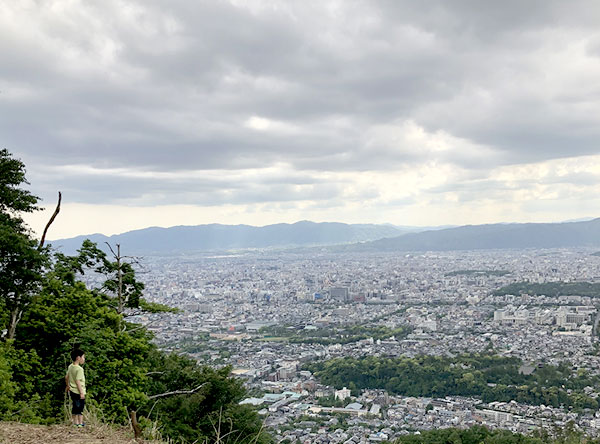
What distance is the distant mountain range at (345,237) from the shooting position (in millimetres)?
120188

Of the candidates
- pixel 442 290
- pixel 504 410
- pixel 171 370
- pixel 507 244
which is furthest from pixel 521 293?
pixel 507 244

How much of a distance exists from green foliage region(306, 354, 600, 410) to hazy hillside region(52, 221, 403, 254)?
11991 centimetres

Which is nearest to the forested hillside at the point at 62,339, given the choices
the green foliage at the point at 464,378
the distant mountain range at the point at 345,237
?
the green foliage at the point at 464,378

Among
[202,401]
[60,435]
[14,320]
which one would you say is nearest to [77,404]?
[60,435]

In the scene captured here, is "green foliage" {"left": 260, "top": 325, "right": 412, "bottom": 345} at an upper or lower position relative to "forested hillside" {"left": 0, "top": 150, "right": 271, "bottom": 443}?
lower

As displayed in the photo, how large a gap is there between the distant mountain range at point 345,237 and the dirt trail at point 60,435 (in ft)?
290

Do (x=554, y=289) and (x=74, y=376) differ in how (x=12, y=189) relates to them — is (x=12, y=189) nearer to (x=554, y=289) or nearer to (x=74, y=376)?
(x=74, y=376)

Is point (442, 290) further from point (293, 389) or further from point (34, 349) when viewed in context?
point (34, 349)

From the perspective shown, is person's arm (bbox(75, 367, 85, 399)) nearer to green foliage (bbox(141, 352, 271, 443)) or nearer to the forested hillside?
the forested hillside

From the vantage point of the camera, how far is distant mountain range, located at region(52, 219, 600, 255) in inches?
4732

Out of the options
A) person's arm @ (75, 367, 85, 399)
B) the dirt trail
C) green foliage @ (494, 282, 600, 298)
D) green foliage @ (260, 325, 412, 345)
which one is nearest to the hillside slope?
the dirt trail

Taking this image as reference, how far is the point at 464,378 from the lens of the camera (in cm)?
2211

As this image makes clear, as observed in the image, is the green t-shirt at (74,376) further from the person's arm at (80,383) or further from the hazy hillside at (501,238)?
the hazy hillside at (501,238)

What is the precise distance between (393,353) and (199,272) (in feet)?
174
